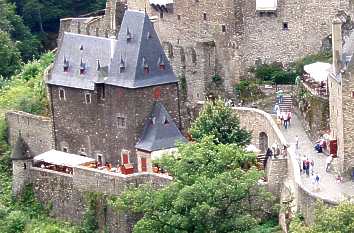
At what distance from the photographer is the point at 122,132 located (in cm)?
6881

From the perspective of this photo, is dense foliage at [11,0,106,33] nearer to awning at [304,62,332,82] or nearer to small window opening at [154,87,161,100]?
small window opening at [154,87,161,100]

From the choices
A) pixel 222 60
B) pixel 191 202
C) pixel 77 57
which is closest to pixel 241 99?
pixel 222 60

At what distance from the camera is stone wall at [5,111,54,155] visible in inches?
2886

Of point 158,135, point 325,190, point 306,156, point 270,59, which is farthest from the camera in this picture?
point 270,59

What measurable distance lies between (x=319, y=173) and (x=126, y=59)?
11.4m

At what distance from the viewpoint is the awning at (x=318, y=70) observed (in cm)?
6794

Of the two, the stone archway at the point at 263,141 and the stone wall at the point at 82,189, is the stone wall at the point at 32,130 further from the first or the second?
the stone archway at the point at 263,141

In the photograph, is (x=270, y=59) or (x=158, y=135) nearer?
(x=158, y=135)

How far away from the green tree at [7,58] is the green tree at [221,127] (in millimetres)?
29095

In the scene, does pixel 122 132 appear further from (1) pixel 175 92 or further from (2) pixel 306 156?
(2) pixel 306 156

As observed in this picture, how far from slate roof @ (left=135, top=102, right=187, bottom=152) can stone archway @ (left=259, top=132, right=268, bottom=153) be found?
302cm

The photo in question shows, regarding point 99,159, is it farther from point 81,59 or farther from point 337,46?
point 337,46

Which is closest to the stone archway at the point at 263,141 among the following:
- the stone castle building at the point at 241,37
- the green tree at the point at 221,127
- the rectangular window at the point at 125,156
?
the green tree at the point at 221,127

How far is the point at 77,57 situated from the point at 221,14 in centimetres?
638
